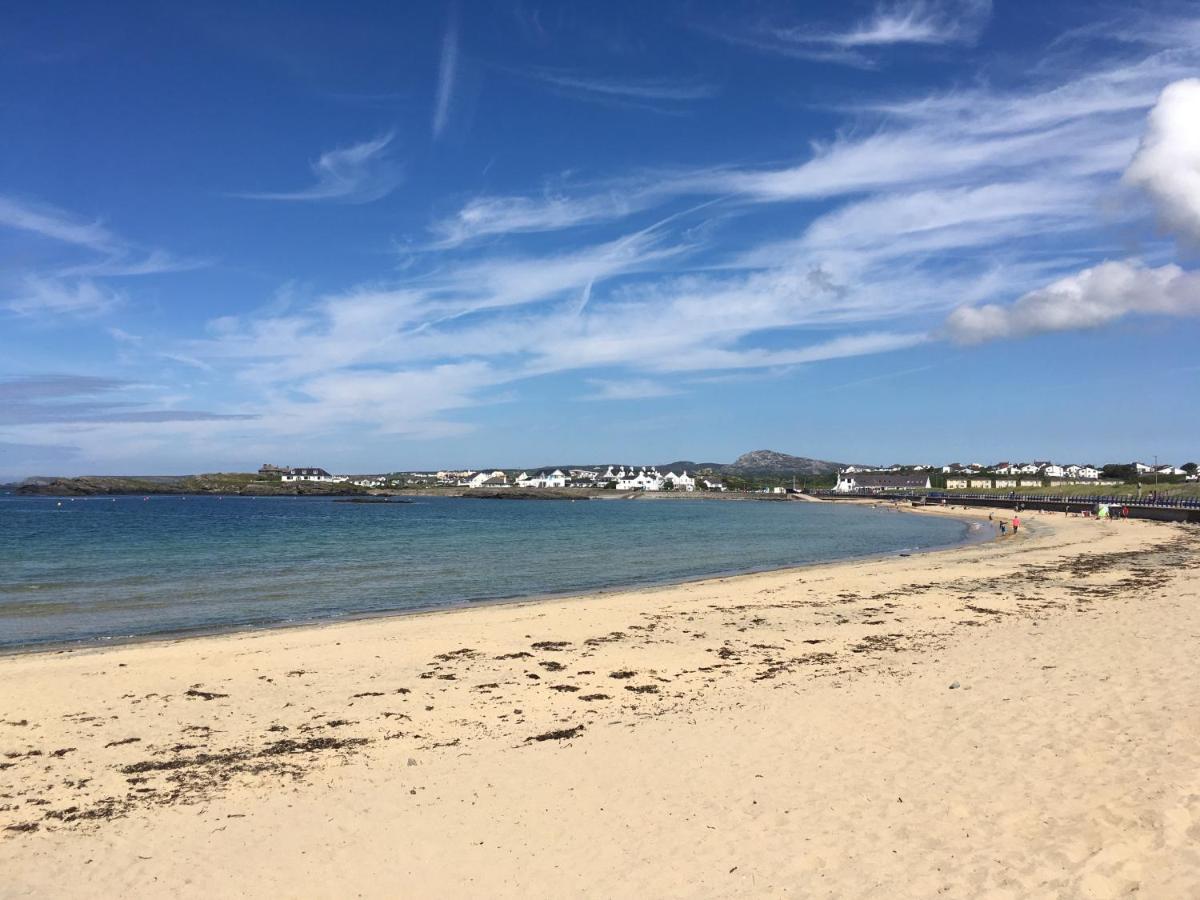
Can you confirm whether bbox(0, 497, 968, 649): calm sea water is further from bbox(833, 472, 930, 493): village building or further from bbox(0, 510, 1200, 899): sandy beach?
bbox(833, 472, 930, 493): village building

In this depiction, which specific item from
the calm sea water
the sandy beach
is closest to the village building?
the calm sea water

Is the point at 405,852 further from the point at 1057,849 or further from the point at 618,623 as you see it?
the point at 618,623

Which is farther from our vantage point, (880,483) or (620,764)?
(880,483)

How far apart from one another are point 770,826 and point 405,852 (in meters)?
2.98

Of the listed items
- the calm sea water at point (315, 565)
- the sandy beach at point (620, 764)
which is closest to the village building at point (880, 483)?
the calm sea water at point (315, 565)

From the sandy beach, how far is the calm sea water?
17.1 ft

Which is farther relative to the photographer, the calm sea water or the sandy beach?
the calm sea water

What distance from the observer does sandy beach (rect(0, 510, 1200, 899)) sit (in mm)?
5770

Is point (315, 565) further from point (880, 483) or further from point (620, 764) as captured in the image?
point (880, 483)

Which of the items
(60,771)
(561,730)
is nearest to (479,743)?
(561,730)

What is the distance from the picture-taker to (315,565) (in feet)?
104

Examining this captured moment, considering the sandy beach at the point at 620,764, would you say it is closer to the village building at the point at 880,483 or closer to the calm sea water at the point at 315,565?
the calm sea water at the point at 315,565

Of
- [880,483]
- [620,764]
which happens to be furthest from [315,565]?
[880,483]

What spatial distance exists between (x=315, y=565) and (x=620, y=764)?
2665cm
